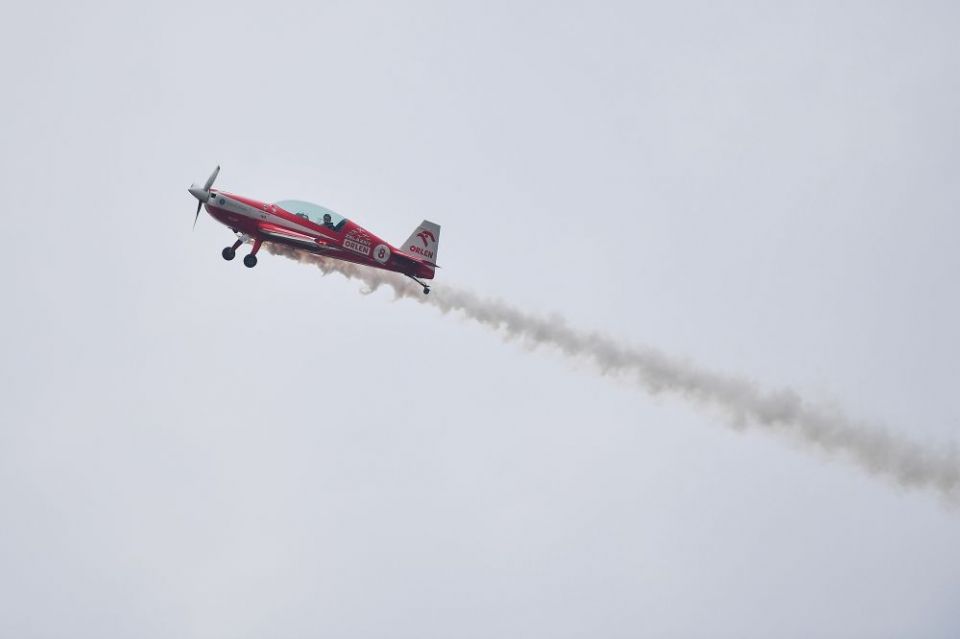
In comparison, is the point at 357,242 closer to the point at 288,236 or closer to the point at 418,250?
the point at 418,250

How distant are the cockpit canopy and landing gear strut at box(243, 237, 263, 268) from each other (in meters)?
1.87

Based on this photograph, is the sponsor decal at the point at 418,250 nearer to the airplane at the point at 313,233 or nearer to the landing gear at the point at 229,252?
the airplane at the point at 313,233

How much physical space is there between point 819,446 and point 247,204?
28574 mm

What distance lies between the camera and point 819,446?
8625 centimetres

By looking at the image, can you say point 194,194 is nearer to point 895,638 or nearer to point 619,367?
point 619,367

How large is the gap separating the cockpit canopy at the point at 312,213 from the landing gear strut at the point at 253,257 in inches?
73.6

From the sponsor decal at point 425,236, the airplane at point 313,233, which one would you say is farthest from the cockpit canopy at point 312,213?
the sponsor decal at point 425,236

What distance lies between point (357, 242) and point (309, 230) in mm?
2148

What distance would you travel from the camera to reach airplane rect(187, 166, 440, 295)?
80000mm

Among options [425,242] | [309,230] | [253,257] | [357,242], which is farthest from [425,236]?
[253,257]

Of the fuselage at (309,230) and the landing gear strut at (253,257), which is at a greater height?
the fuselage at (309,230)

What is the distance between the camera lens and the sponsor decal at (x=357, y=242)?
8094cm

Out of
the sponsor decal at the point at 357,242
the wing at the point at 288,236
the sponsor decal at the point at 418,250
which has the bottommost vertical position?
the wing at the point at 288,236

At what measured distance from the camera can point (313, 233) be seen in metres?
80.6
